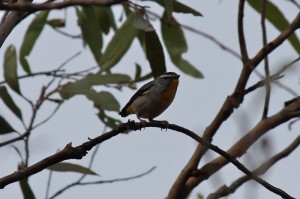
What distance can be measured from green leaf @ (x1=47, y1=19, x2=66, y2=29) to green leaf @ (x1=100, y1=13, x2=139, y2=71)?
0.51 meters

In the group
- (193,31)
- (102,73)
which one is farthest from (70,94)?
(193,31)

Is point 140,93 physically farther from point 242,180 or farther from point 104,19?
point 104,19

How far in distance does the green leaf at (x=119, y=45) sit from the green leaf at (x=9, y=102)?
1.85 feet

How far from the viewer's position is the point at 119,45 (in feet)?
12.7

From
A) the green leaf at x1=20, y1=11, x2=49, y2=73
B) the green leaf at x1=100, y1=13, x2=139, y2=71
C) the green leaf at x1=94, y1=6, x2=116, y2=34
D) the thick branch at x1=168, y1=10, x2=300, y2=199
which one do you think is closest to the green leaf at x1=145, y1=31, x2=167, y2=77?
the thick branch at x1=168, y1=10, x2=300, y2=199

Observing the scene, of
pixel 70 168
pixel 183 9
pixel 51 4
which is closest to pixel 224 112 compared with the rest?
pixel 183 9

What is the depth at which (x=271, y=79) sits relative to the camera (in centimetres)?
250

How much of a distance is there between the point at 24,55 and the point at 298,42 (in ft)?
5.13

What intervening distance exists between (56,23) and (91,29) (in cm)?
22

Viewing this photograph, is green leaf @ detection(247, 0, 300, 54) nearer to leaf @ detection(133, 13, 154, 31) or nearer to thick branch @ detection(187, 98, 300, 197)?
thick branch @ detection(187, 98, 300, 197)

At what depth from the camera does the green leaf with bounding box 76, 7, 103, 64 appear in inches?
167

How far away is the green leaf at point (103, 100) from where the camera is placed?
360 cm

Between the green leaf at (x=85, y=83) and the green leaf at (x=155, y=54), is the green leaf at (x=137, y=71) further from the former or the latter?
the green leaf at (x=155, y=54)

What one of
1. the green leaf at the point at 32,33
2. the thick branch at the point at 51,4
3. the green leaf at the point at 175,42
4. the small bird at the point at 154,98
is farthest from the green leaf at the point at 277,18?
the thick branch at the point at 51,4
